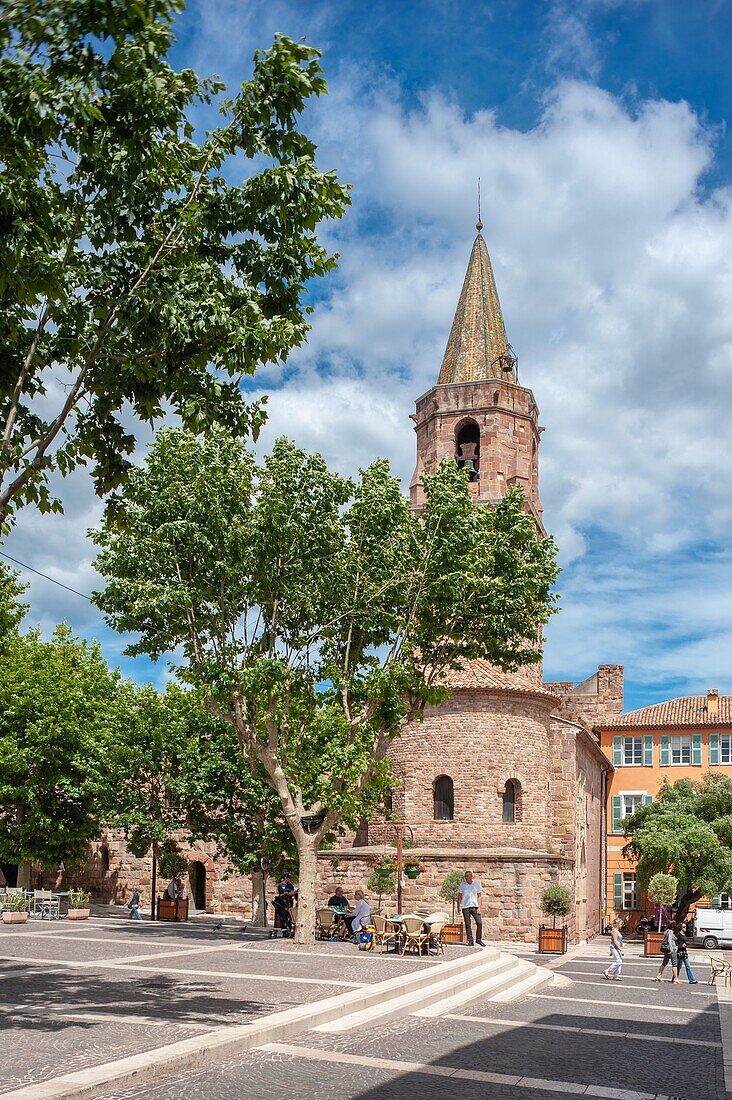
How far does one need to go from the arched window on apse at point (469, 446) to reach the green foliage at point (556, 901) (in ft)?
54.0

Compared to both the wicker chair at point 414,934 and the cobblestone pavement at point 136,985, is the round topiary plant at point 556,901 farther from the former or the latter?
the wicker chair at point 414,934

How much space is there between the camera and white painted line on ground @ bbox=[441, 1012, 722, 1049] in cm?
1410

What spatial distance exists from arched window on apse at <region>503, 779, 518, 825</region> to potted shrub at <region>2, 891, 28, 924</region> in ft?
51.9

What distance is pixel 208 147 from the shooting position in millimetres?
11109

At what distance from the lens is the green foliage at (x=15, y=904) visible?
28234 millimetres

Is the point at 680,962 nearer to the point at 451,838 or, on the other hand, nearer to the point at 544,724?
the point at 451,838

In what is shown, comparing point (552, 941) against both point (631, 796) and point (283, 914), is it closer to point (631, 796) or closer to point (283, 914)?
point (283, 914)

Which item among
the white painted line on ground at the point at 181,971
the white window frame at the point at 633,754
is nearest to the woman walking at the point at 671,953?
the white painted line on ground at the point at 181,971

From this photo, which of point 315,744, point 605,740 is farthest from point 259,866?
point 605,740

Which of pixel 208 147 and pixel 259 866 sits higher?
pixel 208 147

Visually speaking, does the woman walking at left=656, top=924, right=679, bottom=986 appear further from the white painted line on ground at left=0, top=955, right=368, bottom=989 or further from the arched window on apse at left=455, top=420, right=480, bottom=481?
the arched window on apse at left=455, top=420, right=480, bottom=481

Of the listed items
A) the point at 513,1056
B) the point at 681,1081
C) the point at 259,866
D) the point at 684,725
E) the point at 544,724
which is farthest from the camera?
the point at 684,725

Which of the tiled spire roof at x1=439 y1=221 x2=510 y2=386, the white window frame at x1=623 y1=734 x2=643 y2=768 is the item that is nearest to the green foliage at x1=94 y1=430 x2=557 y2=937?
the tiled spire roof at x1=439 y1=221 x2=510 y2=386

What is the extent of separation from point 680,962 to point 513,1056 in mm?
13625
